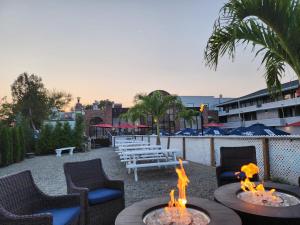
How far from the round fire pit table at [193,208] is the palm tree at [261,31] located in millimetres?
2257

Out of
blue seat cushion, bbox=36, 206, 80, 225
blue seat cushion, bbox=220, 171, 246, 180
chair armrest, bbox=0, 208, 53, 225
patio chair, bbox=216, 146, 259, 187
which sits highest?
patio chair, bbox=216, 146, 259, 187

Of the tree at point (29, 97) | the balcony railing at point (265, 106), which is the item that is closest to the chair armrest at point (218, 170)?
the balcony railing at point (265, 106)

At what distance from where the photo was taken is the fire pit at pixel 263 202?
2.71 meters

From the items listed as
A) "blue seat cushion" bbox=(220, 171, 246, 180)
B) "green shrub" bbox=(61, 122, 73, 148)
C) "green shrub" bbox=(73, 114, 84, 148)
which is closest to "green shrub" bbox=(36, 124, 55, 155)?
"green shrub" bbox=(61, 122, 73, 148)

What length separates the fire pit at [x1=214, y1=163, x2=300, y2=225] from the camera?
8.87 ft

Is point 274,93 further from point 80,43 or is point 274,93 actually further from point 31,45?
point 31,45

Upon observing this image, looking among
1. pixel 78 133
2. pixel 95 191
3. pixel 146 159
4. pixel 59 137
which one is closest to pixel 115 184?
pixel 95 191

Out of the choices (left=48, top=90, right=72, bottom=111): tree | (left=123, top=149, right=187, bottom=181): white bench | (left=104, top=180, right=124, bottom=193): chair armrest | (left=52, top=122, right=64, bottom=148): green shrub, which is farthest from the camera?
(left=48, top=90, right=72, bottom=111): tree

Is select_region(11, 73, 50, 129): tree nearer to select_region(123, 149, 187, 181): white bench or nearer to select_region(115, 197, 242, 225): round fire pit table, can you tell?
select_region(123, 149, 187, 181): white bench

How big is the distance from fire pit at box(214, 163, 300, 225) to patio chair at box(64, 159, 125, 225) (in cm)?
157

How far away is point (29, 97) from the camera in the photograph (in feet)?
126

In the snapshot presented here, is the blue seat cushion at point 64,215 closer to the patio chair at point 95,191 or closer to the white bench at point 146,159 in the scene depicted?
the patio chair at point 95,191

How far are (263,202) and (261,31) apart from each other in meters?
2.40

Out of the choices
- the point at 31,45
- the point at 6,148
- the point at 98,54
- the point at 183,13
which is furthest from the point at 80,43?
the point at 6,148
